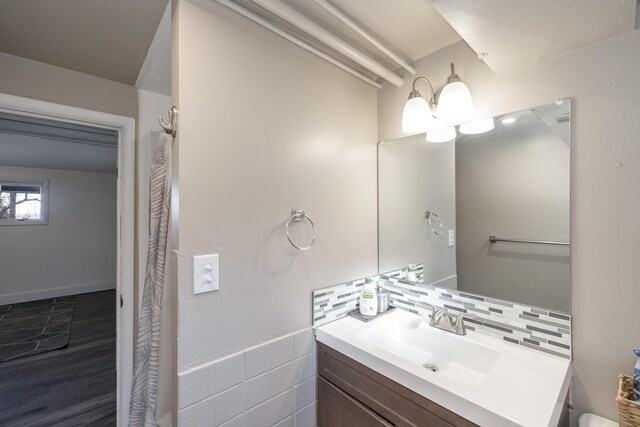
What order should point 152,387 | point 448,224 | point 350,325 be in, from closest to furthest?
1. point 152,387
2. point 350,325
3. point 448,224

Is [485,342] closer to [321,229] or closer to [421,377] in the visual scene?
[421,377]

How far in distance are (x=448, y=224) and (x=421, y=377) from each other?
33.2 inches

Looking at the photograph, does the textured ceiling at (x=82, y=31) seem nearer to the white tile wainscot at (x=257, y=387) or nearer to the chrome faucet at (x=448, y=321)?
the white tile wainscot at (x=257, y=387)

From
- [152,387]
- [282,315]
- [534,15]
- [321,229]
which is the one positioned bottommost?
[152,387]

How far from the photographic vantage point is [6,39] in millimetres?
1188

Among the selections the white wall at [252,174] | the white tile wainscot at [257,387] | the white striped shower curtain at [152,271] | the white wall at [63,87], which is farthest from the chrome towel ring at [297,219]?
the white wall at [63,87]

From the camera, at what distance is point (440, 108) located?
123 cm

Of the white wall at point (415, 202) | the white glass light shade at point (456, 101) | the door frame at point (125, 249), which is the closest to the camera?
the white glass light shade at point (456, 101)

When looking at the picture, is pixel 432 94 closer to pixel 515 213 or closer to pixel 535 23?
Answer: pixel 535 23

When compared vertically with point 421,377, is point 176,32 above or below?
above

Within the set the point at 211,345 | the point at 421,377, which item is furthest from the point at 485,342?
the point at 211,345

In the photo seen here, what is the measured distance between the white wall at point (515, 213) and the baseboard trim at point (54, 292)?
20.4 ft

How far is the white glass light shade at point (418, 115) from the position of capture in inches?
51.2

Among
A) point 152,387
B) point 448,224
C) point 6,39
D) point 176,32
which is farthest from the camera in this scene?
point 448,224
